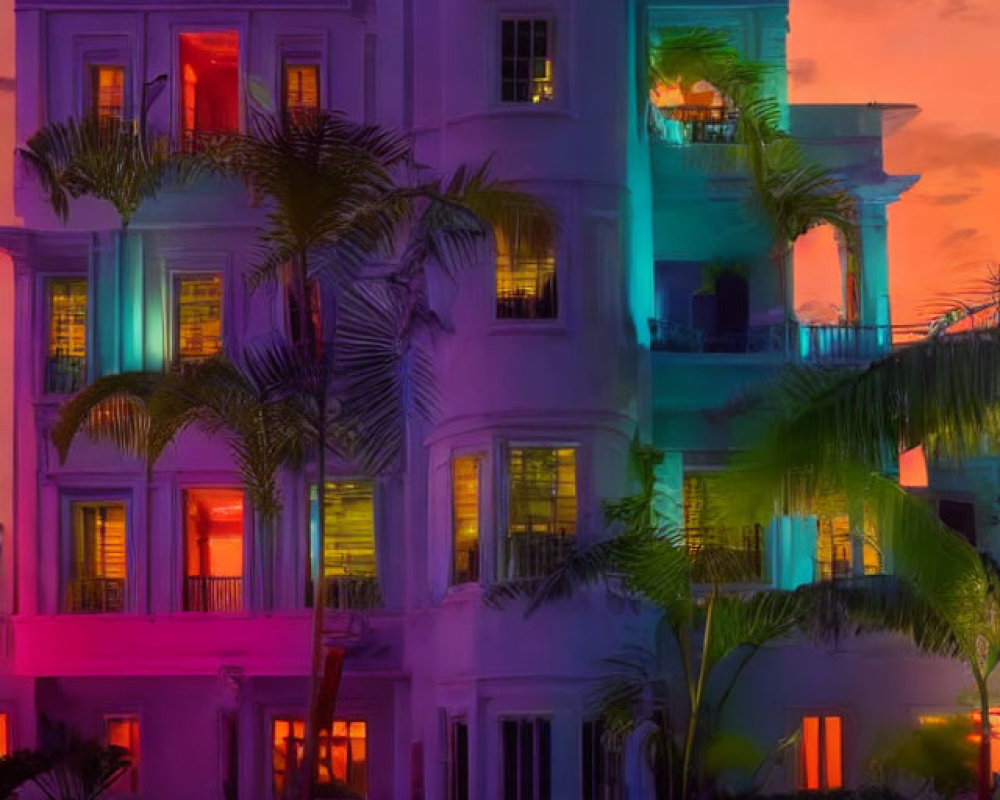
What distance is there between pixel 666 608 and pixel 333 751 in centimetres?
704

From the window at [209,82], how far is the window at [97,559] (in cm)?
579

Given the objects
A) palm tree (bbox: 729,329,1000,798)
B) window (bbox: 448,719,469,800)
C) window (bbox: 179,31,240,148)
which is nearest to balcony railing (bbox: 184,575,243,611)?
window (bbox: 448,719,469,800)

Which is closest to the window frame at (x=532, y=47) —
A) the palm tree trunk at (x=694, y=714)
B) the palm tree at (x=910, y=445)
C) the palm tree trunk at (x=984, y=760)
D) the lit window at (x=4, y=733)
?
the palm tree at (x=910, y=445)

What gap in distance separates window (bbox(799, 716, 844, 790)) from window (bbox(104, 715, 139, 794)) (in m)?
9.79

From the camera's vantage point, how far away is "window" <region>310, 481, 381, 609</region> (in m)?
36.1

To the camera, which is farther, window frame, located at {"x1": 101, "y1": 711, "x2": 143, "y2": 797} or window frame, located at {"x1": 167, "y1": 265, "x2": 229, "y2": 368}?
window frame, located at {"x1": 101, "y1": 711, "x2": 143, "y2": 797}

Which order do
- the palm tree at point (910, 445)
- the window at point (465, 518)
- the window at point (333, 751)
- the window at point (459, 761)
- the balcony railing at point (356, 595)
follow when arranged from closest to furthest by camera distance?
the palm tree at point (910, 445) < the window at point (459, 761) < the window at point (465, 518) < the balcony railing at point (356, 595) < the window at point (333, 751)

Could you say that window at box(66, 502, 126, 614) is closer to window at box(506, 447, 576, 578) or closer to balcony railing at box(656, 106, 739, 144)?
window at box(506, 447, 576, 578)

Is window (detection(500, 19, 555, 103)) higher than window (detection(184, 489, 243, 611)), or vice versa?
window (detection(500, 19, 555, 103))

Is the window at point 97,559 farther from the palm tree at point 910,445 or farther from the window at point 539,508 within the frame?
the palm tree at point 910,445

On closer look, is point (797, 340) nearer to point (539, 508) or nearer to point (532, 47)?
point (539, 508)

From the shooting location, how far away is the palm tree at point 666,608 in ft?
101

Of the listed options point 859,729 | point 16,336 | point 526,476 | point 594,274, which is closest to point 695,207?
point 594,274

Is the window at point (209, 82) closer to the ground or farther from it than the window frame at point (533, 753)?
farther from it
